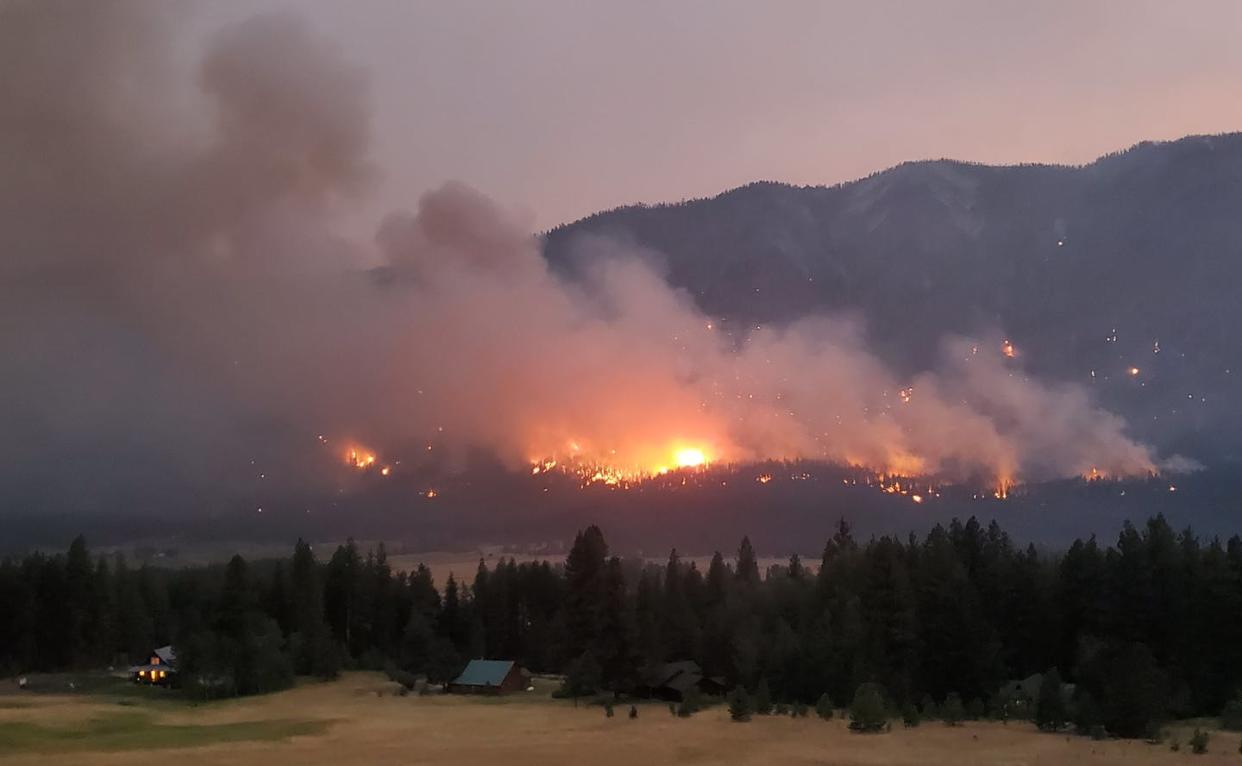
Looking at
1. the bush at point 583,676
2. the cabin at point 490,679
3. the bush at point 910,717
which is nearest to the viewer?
the bush at point 910,717

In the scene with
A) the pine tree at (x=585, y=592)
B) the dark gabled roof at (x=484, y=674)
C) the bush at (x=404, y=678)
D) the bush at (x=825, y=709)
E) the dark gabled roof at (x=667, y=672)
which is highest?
the pine tree at (x=585, y=592)

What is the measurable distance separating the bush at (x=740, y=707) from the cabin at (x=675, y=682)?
1161 centimetres

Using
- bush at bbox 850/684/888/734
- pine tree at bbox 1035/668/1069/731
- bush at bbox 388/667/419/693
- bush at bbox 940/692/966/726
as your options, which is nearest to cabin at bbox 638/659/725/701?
bush at bbox 388/667/419/693

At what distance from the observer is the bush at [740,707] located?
60.5 meters

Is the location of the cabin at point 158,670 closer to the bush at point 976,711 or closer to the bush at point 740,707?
the bush at point 740,707

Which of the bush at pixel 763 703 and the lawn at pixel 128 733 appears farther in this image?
the bush at pixel 763 703

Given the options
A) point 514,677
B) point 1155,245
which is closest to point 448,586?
point 514,677

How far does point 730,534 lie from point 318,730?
3343 inches

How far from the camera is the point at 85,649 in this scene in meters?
100

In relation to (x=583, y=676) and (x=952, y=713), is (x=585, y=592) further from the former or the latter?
(x=952, y=713)

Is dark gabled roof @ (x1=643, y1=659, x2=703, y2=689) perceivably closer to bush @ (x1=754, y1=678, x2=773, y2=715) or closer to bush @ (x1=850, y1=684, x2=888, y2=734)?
bush @ (x1=754, y1=678, x2=773, y2=715)

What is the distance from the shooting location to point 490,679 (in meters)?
83.4

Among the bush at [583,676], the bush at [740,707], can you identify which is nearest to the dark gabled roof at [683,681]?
the bush at [583,676]

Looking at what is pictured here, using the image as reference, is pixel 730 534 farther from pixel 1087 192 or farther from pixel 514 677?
pixel 1087 192
